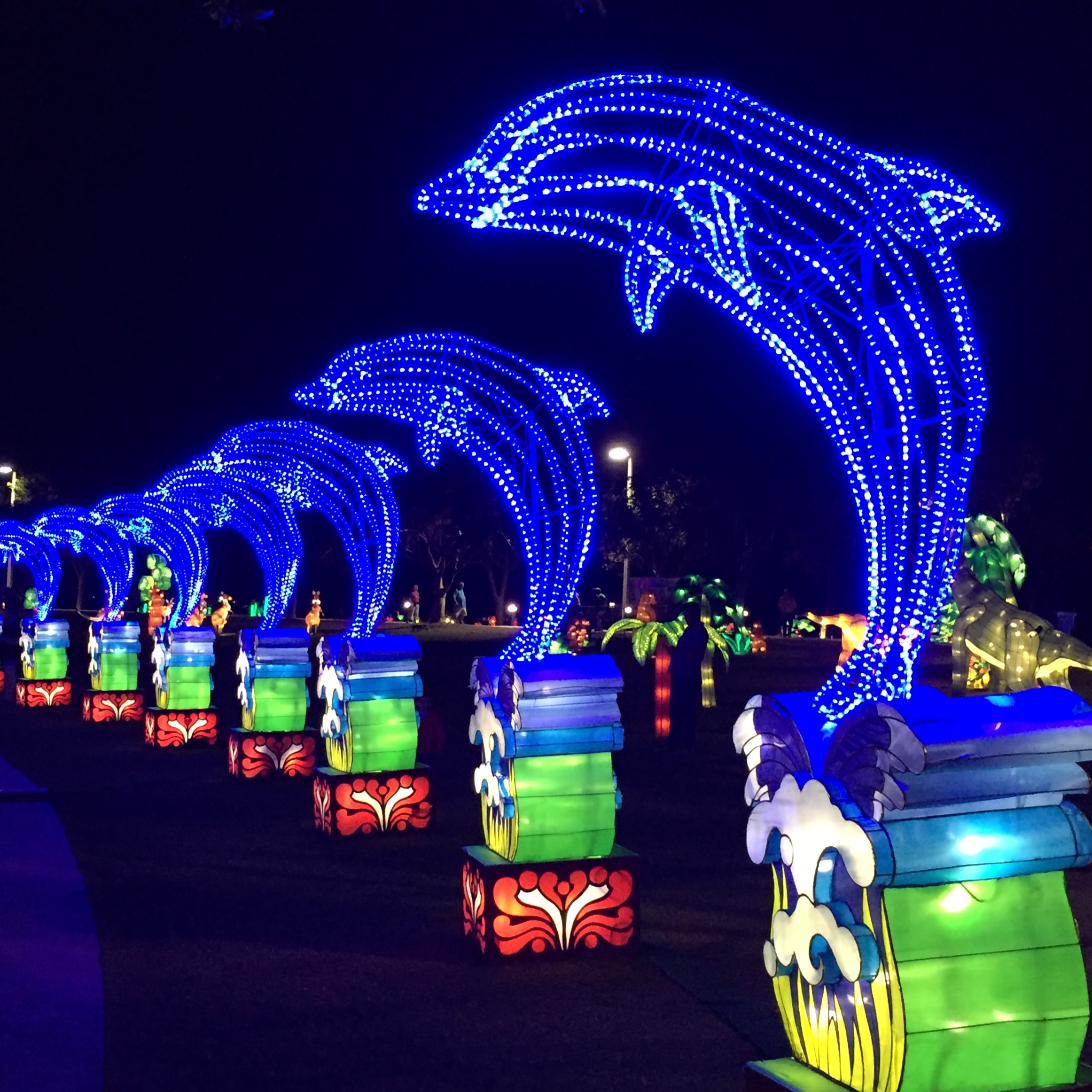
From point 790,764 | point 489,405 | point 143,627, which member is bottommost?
point 143,627

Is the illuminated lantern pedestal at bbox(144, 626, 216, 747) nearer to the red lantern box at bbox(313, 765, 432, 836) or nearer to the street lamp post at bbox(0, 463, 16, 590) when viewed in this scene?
the red lantern box at bbox(313, 765, 432, 836)

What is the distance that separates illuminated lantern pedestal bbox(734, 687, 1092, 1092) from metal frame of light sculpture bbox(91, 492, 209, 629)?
15.8 metres

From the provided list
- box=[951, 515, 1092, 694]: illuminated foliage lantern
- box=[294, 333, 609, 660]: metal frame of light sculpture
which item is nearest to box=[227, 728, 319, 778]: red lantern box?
box=[294, 333, 609, 660]: metal frame of light sculpture

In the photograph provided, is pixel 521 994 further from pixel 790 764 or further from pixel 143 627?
Answer: pixel 143 627

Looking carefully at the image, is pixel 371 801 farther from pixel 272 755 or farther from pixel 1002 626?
pixel 1002 626

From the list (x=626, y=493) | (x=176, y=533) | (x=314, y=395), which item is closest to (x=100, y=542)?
(x=176, y=533)

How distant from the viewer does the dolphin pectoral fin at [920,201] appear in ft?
13.9

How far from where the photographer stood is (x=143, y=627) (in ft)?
145

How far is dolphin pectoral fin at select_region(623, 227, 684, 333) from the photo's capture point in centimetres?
471

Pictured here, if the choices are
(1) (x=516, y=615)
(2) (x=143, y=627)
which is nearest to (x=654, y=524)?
(1) (x=516, y=615)

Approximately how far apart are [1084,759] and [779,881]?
2.83 ft

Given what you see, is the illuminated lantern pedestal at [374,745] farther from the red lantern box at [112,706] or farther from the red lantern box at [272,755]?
the red lantern box at [112,706]

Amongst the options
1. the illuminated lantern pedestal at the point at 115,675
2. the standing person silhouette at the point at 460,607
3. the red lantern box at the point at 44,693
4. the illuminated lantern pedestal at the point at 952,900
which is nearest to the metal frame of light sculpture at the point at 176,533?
the illuminated lantern pedestal at the point at 115,675

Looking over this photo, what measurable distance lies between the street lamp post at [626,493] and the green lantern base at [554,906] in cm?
1990
